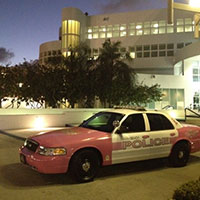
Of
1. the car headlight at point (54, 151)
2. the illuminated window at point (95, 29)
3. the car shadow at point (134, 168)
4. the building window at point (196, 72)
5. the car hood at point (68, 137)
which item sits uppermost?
the illuminated window at point (95, 29)

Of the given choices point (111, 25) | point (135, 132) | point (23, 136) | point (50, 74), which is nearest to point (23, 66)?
point (50, 74)

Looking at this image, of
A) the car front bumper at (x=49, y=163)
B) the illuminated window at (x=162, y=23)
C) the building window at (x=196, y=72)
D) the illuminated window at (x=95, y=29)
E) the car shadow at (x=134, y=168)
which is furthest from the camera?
the illuminated window at (x=95, y=29)

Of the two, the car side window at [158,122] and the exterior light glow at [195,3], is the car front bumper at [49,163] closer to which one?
the car side window at [158,122]

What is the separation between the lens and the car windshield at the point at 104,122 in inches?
280

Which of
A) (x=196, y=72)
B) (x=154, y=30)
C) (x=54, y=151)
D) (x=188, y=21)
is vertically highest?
(x=188, y=21)

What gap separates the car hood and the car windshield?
327 mm

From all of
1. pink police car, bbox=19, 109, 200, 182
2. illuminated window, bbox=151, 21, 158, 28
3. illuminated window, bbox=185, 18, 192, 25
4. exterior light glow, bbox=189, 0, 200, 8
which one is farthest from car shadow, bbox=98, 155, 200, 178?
illuminated window, bbox=151, 21, 158, 28

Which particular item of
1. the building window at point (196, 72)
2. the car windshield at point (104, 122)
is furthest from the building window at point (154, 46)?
the car windshield at point (104, 122)

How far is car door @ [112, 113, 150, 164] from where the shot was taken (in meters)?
6.74

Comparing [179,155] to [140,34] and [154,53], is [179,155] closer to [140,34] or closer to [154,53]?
[154,53]

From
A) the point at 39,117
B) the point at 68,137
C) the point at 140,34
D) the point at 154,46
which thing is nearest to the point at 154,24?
the point at 140,34

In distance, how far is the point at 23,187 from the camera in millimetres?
5883

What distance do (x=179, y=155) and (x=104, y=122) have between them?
227 centimetres

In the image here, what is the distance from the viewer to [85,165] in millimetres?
6270
